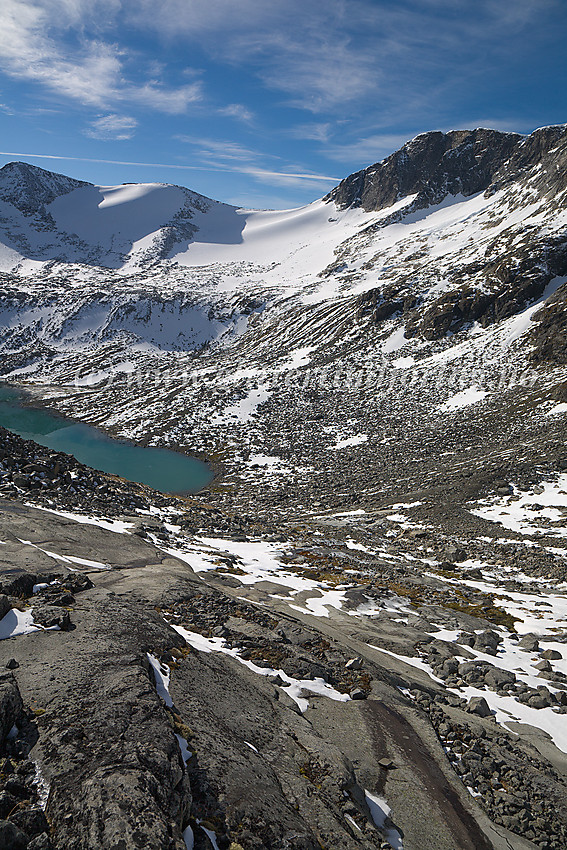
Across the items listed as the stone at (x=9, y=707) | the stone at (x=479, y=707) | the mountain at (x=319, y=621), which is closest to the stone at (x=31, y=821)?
the mountain at (x=319, y=621)

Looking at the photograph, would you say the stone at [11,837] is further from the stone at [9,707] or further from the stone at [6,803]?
the stone at [9,707]

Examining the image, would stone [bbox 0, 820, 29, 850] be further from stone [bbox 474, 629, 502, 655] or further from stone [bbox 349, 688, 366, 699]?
stone [bbox 474, 629, 502, 655]

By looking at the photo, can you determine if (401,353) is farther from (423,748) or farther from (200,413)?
(423,748)

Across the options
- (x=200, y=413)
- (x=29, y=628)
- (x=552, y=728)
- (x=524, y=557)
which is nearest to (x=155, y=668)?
(x=29, y=628)

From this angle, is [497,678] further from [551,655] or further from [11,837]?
[11,837]

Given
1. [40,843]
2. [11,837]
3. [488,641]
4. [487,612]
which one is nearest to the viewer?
[11,837]

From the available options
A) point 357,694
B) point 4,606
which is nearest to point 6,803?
point 4,606

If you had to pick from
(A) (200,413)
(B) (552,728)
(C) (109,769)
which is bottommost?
(A) (200,413)

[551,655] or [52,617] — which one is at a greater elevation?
[52,617]
